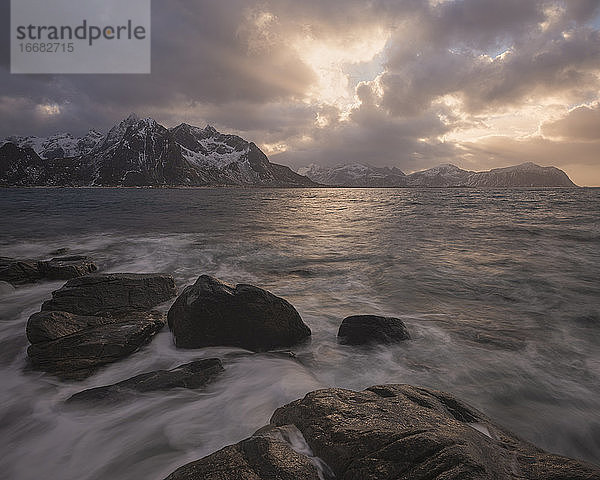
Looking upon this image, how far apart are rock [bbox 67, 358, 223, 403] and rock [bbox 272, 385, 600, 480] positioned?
1.91m

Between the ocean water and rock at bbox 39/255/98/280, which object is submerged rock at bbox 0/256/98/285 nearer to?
rock at bbox 39/255/98/280

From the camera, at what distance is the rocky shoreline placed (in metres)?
2.42

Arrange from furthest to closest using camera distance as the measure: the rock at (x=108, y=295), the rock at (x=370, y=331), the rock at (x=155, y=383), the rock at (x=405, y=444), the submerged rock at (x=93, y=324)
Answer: the rock at (x=108, y=295) < the rock at (x=370, y=331) < the submerged rock at (x=93, y=324) < the rock at (x=155, y=383) < the rock at (x=405, y=444)

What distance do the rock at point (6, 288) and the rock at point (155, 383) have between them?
6.70 metres

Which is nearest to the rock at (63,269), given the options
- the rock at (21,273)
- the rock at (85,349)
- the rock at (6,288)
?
the rock at (21,273)

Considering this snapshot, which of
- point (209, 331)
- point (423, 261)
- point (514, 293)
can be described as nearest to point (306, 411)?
point (209, 331)

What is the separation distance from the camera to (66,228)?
23.9 m

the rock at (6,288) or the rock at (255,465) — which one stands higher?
the rock at (255,465)

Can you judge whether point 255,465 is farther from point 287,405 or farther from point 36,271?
point 36,271

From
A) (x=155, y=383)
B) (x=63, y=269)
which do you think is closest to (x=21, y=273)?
(x=63, y=269)

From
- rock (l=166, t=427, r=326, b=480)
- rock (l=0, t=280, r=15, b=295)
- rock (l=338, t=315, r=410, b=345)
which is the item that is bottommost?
rock (l=0, t=280, r=15, b=295)

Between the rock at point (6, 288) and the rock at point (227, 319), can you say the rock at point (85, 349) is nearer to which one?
the rock at point (227, 319)

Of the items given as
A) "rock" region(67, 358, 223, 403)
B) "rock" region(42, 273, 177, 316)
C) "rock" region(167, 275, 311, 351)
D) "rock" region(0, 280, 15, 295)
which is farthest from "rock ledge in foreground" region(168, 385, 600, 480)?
"rock" region(0, 280, 15, 295)

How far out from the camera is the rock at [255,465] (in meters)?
2.35
